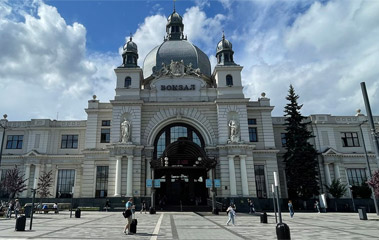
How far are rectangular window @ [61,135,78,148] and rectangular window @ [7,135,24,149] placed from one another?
22.9 ft

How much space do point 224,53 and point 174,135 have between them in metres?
15.7

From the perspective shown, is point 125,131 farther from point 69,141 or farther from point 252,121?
point 252,121

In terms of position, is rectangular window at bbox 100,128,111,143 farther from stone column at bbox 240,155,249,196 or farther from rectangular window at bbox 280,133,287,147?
rectangular window at bbox 280,133,287,147

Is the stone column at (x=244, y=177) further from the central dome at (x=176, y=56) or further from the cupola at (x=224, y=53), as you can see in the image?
the central dome at (x=176, y=56)

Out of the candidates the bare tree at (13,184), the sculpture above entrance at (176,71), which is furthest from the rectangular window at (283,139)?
the bare tree at (13,184)

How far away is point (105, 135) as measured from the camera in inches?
1598

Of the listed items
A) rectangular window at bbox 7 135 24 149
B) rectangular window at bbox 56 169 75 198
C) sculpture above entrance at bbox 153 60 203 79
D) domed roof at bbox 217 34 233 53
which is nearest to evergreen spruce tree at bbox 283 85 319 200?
domed roof at bbox 217 34 233 53

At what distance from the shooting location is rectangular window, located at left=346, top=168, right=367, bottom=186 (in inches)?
1644

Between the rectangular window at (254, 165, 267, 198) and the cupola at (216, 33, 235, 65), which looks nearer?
the rectangular window at (254, 165, 267, 198)

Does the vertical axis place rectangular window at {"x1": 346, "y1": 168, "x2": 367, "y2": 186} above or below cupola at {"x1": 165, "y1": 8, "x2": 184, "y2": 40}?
below

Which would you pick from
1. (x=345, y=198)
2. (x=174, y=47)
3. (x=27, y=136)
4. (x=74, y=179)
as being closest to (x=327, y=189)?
(x=345, y=198)

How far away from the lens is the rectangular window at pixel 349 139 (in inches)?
1724

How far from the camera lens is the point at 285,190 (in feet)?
134

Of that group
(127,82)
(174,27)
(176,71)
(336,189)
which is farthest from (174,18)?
(336,189)
